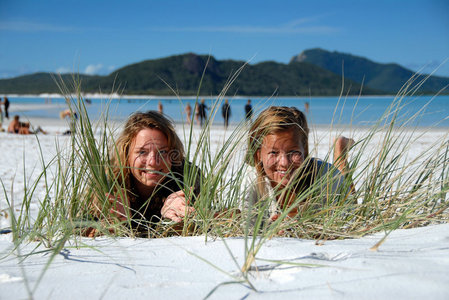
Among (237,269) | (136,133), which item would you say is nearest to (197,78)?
(136,133)

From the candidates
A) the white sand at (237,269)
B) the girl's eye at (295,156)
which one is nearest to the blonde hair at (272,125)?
the girl's eye at (295,156)

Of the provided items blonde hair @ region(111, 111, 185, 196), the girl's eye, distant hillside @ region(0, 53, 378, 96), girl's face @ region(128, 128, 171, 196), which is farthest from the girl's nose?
distant hillside @ region(0, 53, 378, 96)

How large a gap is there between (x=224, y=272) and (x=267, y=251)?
0.75 feet

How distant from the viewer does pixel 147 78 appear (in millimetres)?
107938

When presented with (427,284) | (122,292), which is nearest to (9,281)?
(122,292)

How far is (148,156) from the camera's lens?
1975 millimetres

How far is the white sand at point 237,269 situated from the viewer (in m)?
0.95

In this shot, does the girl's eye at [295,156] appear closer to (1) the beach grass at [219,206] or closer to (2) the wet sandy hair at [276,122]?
(2) the wet sandy hair at [276,122]

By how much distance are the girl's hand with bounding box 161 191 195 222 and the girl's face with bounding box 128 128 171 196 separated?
148 mm

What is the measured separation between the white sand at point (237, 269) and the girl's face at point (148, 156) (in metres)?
0.58

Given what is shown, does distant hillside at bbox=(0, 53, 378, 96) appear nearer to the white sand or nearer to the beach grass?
the beach grass

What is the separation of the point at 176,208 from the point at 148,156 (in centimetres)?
37

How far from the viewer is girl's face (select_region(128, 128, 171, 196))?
193cm

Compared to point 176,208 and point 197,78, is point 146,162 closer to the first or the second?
point 176,208
